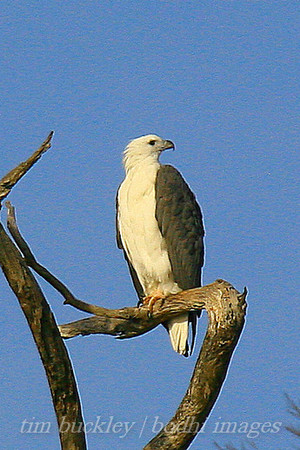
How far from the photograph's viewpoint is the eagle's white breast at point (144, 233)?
848 cm

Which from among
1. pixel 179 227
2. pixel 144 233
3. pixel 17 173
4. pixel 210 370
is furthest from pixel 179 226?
pixel 17 173

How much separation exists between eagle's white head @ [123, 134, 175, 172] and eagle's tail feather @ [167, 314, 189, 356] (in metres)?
1.70

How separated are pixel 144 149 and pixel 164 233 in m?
1.13

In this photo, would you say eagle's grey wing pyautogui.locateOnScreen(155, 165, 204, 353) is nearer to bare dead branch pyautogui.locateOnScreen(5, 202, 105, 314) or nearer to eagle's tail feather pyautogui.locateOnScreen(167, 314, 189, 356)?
eagle's tail feather pyautogui.locateOnScreen(167, 314, 189, 356)

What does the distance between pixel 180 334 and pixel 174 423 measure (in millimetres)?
2022

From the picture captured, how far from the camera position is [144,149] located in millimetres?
9148

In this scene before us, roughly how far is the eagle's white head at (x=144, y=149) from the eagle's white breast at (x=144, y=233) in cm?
27

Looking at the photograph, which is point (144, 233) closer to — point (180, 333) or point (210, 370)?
point (180, 333)

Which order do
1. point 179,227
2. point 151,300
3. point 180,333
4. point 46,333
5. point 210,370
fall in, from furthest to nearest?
point 179,227 → point 180,333 → point 151,300 → point 210,370 → point 46,333

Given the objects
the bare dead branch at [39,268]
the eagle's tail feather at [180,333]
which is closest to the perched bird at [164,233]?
the eagle's tail feather at [180,333]

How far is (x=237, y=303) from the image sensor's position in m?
6.27

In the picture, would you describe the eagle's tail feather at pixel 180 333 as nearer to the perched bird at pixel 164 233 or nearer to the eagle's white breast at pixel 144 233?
the perched bird at pixel 164 233

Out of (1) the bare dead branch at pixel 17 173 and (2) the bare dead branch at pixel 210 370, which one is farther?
(2) the bare dead branch at pixel 210 370

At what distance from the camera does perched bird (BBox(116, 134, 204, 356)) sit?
8.40 meters
